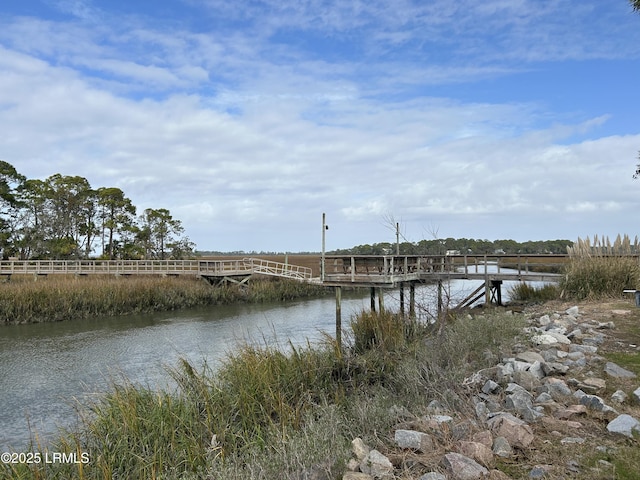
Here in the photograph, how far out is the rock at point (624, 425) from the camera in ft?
12.8

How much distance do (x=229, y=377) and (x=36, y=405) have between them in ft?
17.7

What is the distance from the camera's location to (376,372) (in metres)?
7.84

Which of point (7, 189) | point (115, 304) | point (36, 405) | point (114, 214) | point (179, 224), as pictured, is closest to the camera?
point (36, 405)

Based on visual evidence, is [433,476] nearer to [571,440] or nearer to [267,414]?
[571,440]

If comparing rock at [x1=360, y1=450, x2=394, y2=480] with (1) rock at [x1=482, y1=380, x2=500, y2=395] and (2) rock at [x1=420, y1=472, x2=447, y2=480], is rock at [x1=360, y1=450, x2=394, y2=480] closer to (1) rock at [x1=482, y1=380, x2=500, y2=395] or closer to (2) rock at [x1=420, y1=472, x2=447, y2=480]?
(2) rock at [x1=420, y1=472, x2=447, y2=480]

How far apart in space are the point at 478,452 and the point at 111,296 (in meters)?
24.1

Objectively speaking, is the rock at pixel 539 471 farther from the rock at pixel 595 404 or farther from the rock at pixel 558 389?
the rock at pixel 558 389

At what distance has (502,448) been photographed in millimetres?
3779

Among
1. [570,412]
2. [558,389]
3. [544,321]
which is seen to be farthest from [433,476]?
[544,321]

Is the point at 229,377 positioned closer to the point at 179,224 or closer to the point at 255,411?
the point at 255,411

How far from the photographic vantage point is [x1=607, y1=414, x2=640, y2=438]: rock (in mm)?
3898

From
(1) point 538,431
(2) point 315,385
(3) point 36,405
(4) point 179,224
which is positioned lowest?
(3) point 36,405

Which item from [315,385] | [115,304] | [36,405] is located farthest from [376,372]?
[115,304]

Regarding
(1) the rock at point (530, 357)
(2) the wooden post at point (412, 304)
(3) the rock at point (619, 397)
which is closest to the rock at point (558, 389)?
(3) the rock at point (619, 397)
